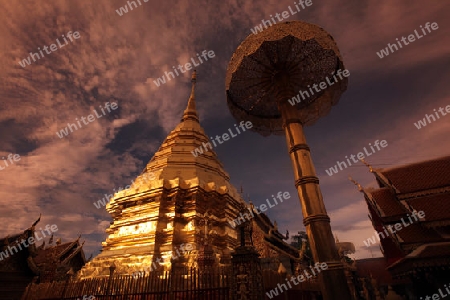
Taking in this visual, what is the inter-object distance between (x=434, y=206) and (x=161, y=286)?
1221cm

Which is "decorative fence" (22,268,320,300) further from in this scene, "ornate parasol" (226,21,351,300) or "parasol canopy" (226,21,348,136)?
"parasol canopy" (226,21,348,136)

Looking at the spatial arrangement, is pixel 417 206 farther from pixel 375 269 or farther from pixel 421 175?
pixel 375 269

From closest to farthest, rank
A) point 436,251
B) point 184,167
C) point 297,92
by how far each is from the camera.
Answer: point 297,92, point 436,251, point 184,167

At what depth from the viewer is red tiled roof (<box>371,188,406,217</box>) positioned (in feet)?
40.2

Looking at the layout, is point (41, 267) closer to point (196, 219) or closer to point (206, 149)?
point (196, 219)

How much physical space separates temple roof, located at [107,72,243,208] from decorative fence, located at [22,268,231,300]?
3888 millimetres

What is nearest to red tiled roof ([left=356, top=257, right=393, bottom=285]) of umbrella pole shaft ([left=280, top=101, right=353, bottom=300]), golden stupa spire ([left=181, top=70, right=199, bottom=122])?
golden stupa spire ([left=181, top=70, right=199, bottom=122])

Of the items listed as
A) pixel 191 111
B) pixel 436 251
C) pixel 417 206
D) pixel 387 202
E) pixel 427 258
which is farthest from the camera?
pixel 191 111

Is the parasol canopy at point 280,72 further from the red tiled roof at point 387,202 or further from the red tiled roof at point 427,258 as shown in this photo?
the red tiled roof at point 387,202

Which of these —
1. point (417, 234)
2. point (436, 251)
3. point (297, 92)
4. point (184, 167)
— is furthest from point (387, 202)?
point (184, 167)

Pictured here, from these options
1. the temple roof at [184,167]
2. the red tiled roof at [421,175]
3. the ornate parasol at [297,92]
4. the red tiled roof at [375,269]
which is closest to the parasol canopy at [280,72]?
the ornate parasol at [297,92]

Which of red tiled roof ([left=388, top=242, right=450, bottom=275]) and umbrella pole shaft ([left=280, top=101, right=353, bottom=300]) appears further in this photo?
red tiled roof ([left=388, top=242, right=450, bottom=275])

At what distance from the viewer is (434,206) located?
424 inches

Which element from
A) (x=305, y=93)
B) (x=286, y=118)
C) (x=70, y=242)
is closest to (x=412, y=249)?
(x=305, y=93)
